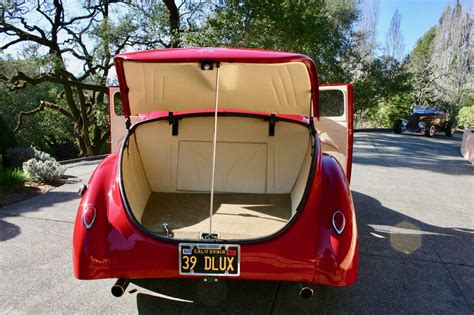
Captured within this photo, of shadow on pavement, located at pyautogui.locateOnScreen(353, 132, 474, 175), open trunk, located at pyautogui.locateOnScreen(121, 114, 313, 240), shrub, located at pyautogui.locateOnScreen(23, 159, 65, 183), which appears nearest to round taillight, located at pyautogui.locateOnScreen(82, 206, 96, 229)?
open trunk, located at pyautogui.locateOnScreen(121, 114, 313, 240)

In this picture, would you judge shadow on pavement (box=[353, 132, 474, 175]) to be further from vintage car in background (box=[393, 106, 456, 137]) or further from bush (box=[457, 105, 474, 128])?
bush (box=[457, 105, 474, 128])

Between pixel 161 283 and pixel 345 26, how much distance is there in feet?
65.0

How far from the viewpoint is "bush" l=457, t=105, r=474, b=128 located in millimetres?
20938

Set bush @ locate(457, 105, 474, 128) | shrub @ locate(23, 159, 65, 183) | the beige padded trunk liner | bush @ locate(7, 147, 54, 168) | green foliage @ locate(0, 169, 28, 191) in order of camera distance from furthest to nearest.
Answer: bush @ locate(457, 105, 474, 128) → bush @ locate(7, 147, 54, 168) → shrub @ locate(23, 159, 65, 183) → green foliage @ locate(0, 169, 28, 191) → the beige padded trunk liner

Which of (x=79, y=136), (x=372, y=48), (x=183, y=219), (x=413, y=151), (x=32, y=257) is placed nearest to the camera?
(x=183, y=219)

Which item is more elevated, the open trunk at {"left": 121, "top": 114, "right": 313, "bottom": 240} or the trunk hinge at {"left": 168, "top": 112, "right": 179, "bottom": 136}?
the trunk hinge at {"left": 168, "top": 112, "right": 179, "bottom": 136}

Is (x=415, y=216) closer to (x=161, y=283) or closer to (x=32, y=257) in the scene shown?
(x=161, y=283)

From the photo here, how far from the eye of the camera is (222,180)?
392 cm

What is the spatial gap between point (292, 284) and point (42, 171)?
16.7 feet

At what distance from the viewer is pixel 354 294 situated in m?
2.97

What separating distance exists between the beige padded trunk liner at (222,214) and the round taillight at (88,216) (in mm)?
518

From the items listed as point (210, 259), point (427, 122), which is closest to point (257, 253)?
point (210, 259)

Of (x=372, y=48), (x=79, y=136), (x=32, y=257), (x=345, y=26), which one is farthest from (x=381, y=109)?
(x=32, y=257)

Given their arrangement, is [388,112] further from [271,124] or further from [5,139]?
[271,124]
